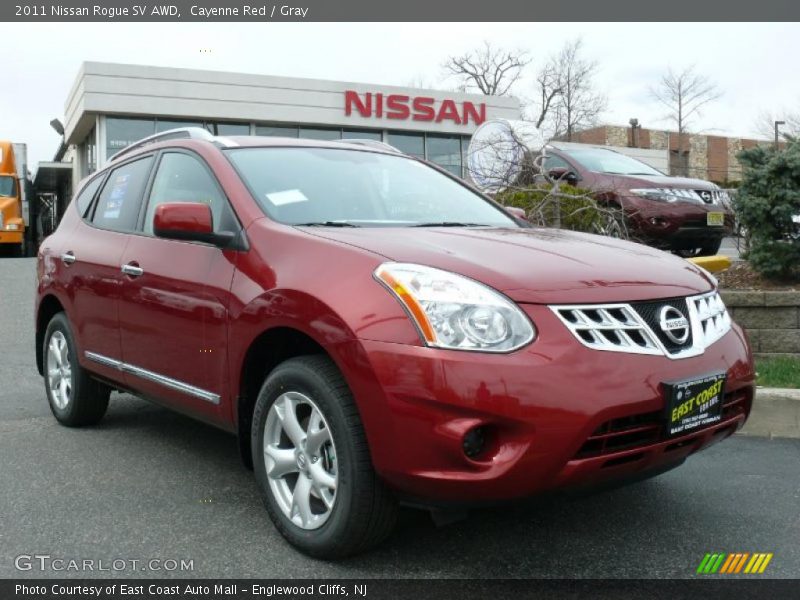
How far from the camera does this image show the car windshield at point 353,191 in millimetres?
3654

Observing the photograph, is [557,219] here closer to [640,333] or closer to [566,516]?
[566,516]

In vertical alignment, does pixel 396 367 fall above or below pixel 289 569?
above

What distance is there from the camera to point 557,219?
7625mm

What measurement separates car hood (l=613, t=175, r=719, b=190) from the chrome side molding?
6.14 m

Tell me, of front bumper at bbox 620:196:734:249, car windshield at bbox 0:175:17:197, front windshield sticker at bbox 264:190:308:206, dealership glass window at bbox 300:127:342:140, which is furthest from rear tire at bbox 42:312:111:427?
dealership glass window at bbox 300:127:342:140

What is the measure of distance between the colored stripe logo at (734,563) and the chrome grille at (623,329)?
2.66 feet

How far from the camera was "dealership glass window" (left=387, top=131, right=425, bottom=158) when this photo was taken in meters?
28.3

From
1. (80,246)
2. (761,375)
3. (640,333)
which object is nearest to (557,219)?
(761,375)

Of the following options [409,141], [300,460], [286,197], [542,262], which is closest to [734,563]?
[542,262]

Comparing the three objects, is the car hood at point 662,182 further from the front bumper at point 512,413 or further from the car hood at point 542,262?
the front bumper at point 512,413

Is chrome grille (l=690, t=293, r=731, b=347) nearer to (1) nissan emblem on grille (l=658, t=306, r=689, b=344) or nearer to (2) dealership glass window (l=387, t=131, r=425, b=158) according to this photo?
(1) nissan emblem on grille (l=658, t=306, r=689, b=344)

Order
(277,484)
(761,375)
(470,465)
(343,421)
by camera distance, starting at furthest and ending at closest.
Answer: (761,375), (277,484), (343,421), (470,465)

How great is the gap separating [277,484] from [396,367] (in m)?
0.87

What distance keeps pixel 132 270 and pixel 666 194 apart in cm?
615
